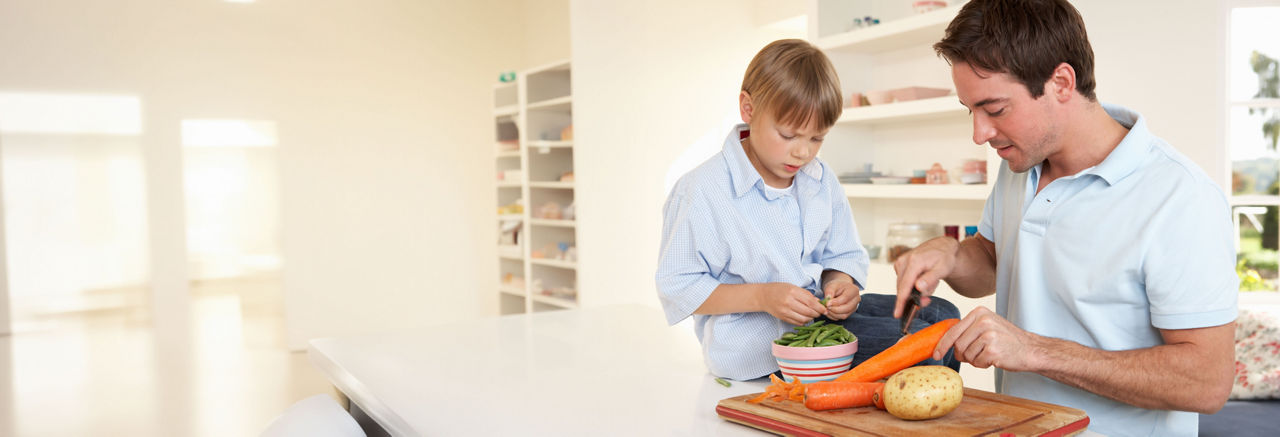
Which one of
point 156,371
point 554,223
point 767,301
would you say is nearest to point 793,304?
point 767,301

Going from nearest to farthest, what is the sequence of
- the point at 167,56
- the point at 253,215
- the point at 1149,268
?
the point at 1149,268 → the point at 167,56 → the point at 253,215

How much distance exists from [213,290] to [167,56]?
1656mm

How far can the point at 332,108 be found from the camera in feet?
21.0

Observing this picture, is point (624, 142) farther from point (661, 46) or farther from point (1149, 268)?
point (1149, 268)

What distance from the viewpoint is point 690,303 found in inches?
58.7

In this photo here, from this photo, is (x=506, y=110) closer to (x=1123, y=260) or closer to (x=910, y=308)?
(x=910, y=308)

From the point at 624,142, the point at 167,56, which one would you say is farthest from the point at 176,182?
the point at 624,142

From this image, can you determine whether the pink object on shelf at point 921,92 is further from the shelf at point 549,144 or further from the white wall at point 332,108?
the white wall at point 332,108

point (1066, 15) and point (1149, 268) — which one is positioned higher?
point (1066, 15)

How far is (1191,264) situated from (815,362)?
0.52 m

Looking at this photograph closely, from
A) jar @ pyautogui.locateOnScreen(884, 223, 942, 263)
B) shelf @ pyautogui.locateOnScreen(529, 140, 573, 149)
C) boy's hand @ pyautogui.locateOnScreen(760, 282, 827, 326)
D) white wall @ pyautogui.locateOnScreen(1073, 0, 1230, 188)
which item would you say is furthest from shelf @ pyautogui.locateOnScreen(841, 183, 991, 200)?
boy's hand @ pyautogui.locateOnScreen(760, 282, 827, 326)

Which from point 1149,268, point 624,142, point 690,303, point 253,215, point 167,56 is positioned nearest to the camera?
point 1149,268

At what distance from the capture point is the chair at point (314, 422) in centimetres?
125

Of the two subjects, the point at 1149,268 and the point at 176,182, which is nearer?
the point at 1149,268
